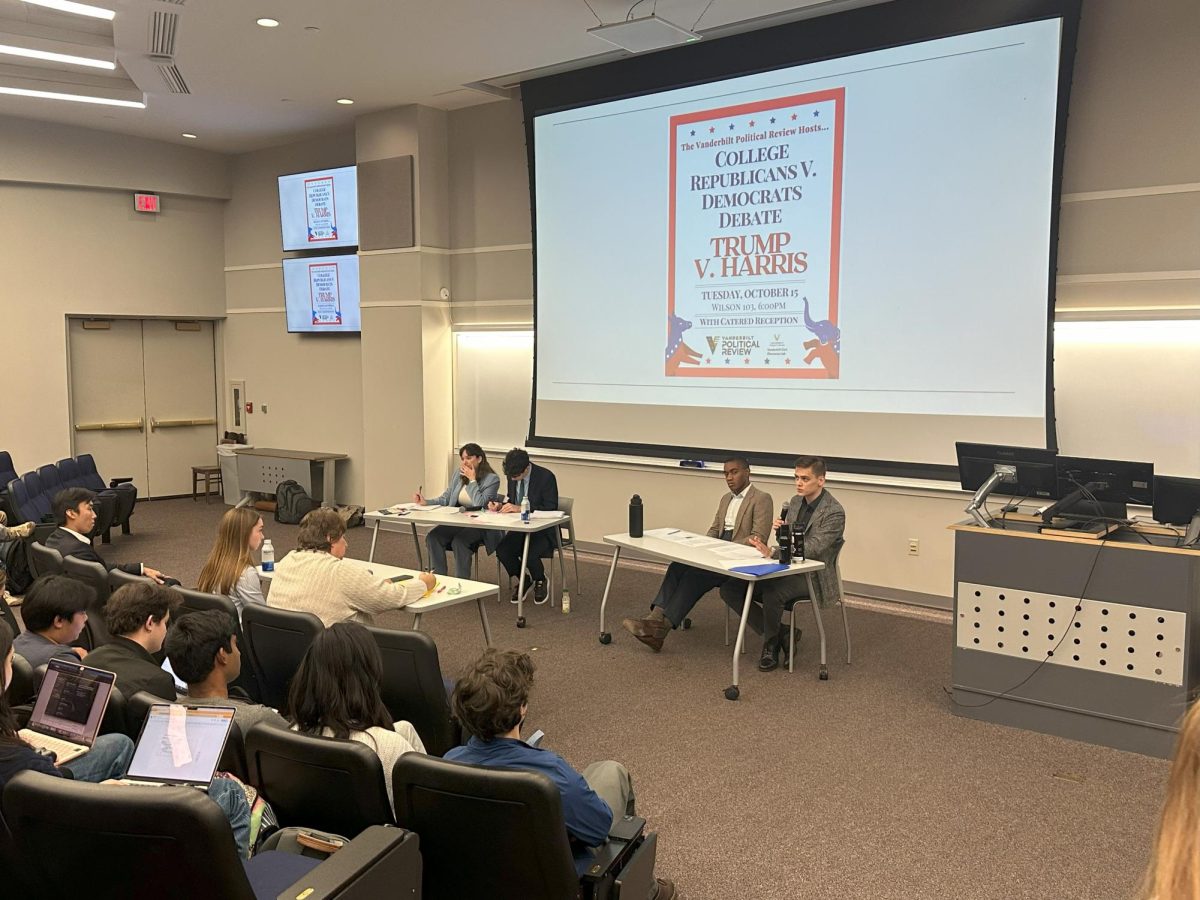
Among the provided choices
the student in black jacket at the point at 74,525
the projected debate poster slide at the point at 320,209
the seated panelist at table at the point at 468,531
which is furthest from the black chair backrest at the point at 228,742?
the projected debate poster slide at the point at 320,209

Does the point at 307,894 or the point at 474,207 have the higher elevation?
the point at 474,207

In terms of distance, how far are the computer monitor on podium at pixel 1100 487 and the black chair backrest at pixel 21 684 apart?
4.31 meters

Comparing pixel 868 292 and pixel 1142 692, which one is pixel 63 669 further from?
pixel 868 292

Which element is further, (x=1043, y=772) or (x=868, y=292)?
(x=868, y=292)

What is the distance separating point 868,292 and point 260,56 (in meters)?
5.19

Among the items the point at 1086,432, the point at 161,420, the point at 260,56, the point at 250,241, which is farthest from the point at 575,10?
the point at 161,420

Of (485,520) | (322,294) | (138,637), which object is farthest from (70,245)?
(138,637)

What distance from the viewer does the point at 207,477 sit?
38.2ft

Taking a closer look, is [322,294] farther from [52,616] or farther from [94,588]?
[52,616]

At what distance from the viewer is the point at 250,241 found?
11477 mm

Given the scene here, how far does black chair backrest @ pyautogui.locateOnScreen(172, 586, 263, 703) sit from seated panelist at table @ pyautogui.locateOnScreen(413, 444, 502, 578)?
2834 millimetres

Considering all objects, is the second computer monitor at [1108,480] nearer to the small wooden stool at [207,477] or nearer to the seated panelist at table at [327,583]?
the seated panelist at table at [327,583]

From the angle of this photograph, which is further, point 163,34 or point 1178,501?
point 163,34

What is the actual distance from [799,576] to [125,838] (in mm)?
4210
